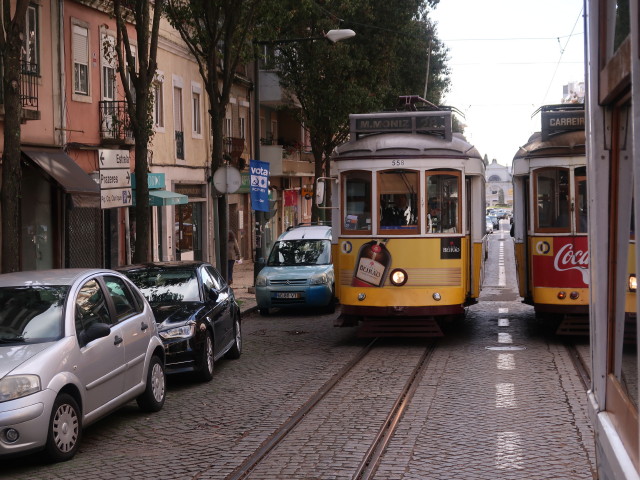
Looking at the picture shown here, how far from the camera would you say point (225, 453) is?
329 inches

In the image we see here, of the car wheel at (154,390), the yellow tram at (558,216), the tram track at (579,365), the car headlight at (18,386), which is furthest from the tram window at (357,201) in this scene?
the car headlight at (18,386)

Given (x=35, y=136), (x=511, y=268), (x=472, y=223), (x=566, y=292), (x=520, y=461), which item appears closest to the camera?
(x=520, y=461)

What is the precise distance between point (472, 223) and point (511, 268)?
21.6m

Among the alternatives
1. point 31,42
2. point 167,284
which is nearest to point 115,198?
point 167,284

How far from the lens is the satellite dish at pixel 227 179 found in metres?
20.5

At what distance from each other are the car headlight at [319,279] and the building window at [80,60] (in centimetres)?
720

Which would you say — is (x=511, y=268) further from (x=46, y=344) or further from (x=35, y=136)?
(x=46, y=344)

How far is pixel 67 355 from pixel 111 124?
16.8 metres

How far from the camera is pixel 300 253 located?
22.0 meters

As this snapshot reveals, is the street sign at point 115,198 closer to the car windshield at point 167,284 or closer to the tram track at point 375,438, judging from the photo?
the car windshield at point 167,284

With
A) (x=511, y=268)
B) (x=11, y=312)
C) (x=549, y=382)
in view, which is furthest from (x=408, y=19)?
(x=11, y=312)

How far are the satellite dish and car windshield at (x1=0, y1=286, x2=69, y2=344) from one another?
37.9ft

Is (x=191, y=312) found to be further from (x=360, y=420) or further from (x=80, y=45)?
(x=80, y=45)

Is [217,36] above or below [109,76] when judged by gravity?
above
